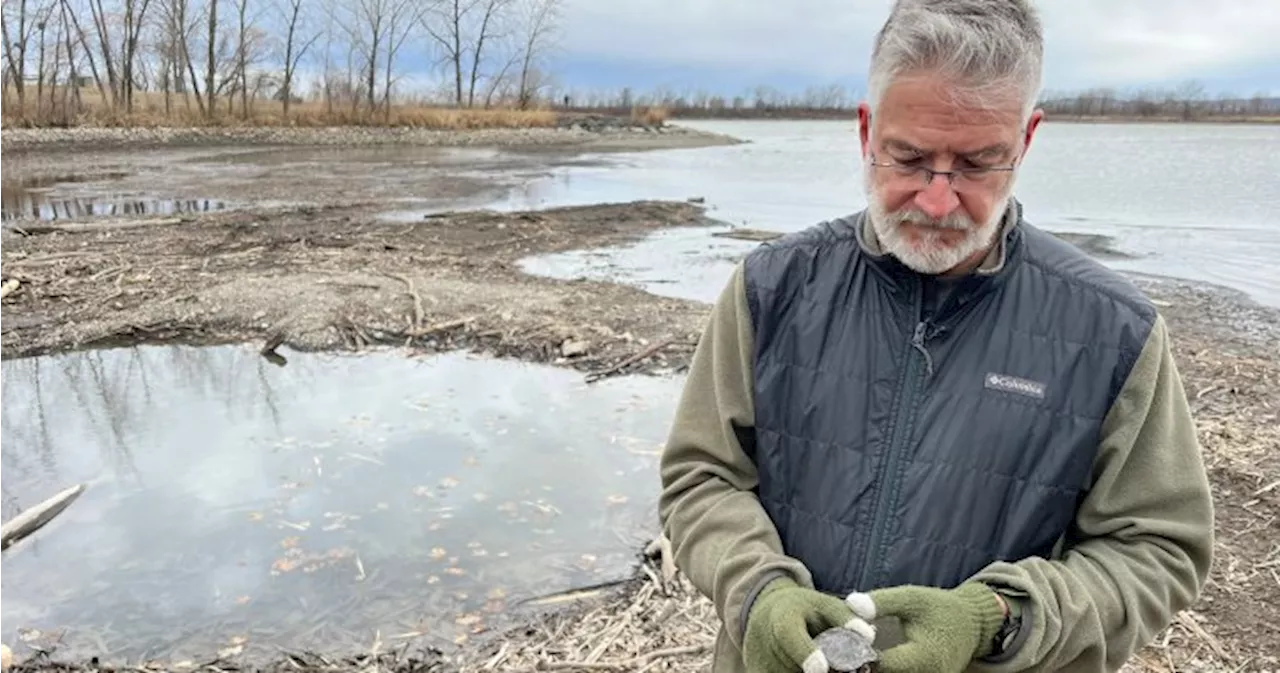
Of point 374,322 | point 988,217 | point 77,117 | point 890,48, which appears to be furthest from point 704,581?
point 77,117

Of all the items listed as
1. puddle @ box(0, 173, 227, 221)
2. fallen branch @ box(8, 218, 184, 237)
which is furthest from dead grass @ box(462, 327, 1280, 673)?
puddle @ box(0, 173, 227, 221)

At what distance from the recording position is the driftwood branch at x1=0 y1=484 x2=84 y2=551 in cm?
540

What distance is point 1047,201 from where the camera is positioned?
24.5 metres

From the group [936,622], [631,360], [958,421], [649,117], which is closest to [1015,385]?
[958,421]

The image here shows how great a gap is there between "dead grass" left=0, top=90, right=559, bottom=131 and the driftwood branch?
3903 cm

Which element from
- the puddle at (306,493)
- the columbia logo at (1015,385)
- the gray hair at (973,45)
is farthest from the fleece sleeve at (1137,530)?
the puddle at (306,493)

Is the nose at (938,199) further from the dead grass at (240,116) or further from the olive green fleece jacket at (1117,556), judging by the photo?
the dead grass at (240,116)

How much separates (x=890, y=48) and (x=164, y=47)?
6229 centimetres

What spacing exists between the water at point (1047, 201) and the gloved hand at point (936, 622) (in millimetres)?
919

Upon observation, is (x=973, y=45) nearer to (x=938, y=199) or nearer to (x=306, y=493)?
(x=938, y=199)

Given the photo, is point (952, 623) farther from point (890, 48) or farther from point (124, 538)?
point (124, 538)

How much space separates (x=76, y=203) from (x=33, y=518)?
16831 millimetres

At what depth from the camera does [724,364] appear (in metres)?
2.00

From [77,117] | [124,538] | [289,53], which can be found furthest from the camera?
[289,53]
